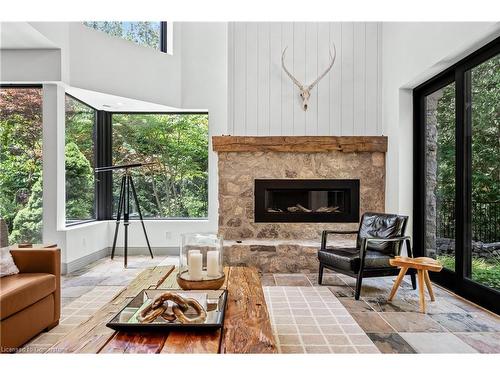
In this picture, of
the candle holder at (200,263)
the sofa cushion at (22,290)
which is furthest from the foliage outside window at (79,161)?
the candle holder at (200,263)

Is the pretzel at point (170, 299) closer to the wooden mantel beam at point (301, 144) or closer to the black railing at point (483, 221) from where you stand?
the black railing at point (483, 221)

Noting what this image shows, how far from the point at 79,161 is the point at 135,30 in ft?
6.50

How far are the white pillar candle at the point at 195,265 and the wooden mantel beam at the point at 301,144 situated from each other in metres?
2.90

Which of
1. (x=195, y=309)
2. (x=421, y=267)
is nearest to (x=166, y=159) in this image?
(x=421, y=267)

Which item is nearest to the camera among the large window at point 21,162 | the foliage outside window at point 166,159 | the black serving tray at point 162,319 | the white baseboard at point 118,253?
the black serving tray at point 162,319

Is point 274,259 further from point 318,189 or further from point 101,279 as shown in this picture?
point 101,279

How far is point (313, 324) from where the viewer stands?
104 inches

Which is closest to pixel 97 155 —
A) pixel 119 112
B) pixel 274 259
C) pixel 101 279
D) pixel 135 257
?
pixel 119 112

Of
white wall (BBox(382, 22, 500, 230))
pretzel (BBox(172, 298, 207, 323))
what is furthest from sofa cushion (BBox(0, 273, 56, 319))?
white wall (BBox(382, 22, 500, 230))

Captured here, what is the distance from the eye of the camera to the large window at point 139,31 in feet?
15.6

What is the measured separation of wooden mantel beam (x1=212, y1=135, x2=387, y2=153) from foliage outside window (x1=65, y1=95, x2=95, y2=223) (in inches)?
73.9

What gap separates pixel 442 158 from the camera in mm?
3877

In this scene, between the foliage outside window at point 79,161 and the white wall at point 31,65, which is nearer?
the white wall at point 31,65
